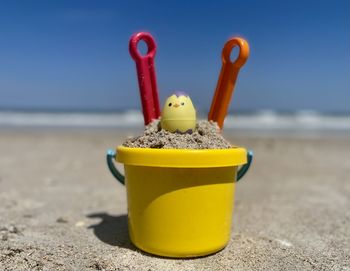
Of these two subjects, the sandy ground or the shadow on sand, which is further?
the shadow on sand

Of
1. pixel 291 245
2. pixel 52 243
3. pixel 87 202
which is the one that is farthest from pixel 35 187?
pixel 291 245

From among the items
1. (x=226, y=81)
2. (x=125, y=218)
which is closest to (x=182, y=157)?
(x=226, y=81)

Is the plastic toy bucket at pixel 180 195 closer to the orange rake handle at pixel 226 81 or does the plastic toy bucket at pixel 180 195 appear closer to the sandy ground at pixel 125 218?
the sandy ground at pixel 125 218

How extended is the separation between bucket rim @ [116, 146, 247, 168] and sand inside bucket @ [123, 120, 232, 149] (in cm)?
8

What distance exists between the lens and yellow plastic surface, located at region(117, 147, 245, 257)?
5.57ft

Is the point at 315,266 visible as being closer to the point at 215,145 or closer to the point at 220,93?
the point at 215,145

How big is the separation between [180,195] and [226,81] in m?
0.60

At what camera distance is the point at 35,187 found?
342 cm

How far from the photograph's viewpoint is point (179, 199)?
68.1 inches

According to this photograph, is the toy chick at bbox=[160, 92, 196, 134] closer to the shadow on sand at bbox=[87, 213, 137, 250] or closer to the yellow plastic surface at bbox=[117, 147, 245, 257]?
the yellow plastic surface at bbox=[117, 147, 245, 257]

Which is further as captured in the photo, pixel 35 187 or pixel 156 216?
pixel 35 187

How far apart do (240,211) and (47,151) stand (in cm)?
344

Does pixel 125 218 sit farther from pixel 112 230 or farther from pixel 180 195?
pixel 180 195

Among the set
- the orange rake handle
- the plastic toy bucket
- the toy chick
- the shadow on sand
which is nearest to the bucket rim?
the plastic toy bucket
